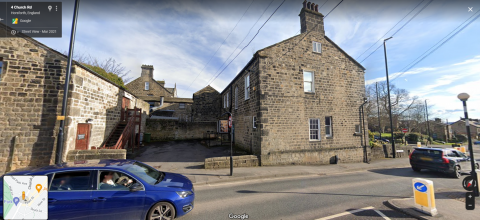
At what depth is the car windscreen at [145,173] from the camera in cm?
423

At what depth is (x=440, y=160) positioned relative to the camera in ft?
31.1

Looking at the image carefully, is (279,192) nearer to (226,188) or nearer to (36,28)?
(226,188)

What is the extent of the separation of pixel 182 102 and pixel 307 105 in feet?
61.7

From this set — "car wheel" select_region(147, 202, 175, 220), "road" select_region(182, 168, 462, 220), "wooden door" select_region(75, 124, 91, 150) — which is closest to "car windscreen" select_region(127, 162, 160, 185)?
"car wheel" select_region(147, 202, 175, 220)

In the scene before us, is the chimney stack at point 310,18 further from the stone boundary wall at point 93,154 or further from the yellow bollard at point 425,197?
the stone boundary wall at point 93,154

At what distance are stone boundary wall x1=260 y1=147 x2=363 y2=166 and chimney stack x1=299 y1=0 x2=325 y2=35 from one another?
8.82 m

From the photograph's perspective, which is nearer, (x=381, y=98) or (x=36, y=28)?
(x=36, y=28)

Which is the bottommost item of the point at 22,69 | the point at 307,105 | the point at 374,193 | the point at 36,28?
the point at 374,193

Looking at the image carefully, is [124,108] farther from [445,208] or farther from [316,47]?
[445,208]

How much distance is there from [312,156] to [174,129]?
15579 mm

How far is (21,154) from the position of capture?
25.1ft

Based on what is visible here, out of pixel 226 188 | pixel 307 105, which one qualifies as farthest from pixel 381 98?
pixel 226 188
